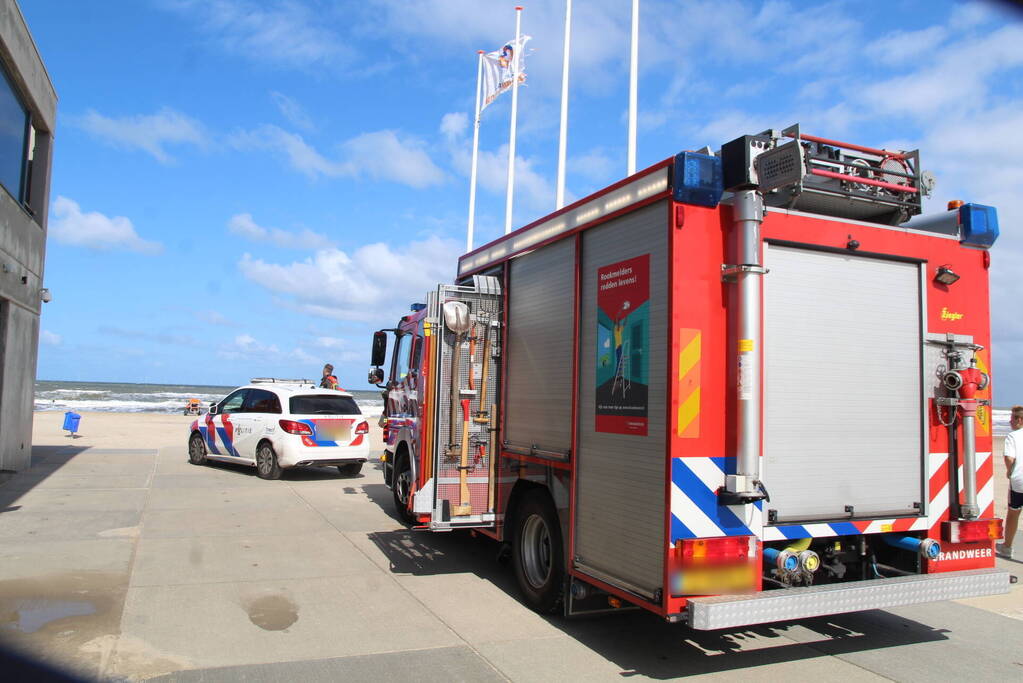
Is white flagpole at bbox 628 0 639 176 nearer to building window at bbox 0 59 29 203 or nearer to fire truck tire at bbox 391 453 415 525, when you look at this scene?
fire truck tire at bbox 391 453 415 525

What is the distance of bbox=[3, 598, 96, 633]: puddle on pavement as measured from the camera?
5.11m

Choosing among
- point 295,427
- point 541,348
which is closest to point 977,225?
point 541,348

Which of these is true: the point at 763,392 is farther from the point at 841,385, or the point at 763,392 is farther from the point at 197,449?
the point at 197,449

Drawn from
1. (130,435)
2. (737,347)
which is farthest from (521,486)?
(130,435)

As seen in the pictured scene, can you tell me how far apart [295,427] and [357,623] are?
8.04m

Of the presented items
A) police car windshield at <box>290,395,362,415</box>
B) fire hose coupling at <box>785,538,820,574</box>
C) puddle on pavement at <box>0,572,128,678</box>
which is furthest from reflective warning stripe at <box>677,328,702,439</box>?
police car windshield at <box>290,395,362,415</box>

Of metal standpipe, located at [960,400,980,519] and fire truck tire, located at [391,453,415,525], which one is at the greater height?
metal standpipe, located at [960,400,980,519]

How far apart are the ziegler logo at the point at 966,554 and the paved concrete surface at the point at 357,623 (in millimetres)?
648

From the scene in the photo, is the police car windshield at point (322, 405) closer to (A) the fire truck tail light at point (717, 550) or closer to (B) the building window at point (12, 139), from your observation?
(B) the building window at point (12, 139)

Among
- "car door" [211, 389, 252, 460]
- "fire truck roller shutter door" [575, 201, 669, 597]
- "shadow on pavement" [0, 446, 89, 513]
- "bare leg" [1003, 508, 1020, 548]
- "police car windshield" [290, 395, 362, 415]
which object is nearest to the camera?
"fire truck roller shutter door" [575, 201, 669, 597]

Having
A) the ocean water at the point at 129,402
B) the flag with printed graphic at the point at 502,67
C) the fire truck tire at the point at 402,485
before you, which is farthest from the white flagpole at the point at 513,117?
the ocean water at the point at 129,402

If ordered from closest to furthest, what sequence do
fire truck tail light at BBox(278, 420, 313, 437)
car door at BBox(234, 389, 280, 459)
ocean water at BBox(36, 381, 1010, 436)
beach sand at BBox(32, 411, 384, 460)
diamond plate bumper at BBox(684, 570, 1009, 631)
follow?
diamond plate bumper at BBox(684, 570, 1009, 631) < fire truck tail light at BBox(278, 420, 313, 437) < car door at BBox(234, 389, 280, 459) < beach sand at BBox(32, 411, 384, 460) < ocean water at BBox(36, 381, 1010, 436)

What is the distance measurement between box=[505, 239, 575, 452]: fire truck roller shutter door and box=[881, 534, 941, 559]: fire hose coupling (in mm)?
2246

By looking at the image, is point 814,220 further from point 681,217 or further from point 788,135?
point 681,217
